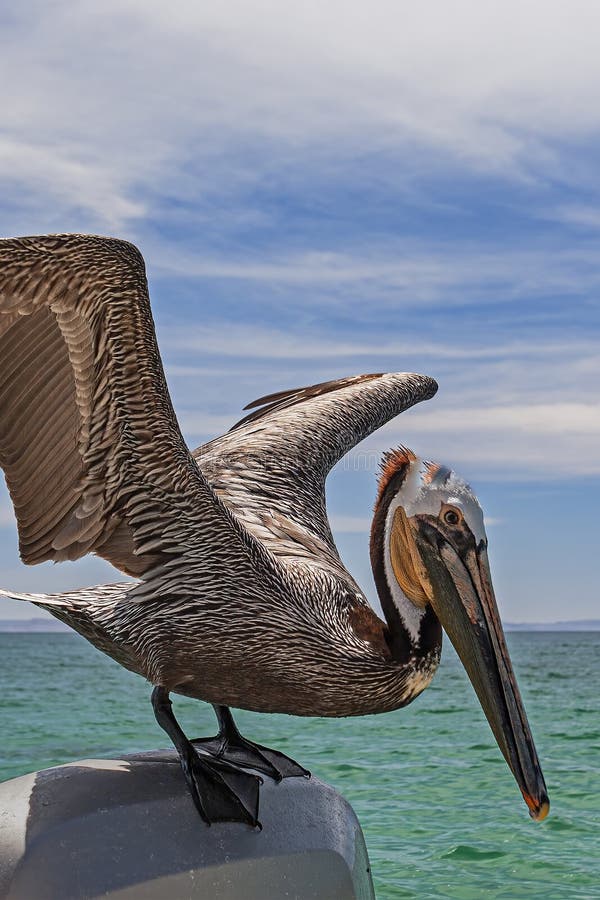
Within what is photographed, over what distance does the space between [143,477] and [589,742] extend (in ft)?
35.9

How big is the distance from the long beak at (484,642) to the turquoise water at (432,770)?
287cm

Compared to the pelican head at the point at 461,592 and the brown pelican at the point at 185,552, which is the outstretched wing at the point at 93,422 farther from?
the pelican head at the point at 461,592

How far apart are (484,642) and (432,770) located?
726 cm

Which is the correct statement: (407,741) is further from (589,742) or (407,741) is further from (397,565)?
(397,565)

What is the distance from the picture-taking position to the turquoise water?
6.75 meters

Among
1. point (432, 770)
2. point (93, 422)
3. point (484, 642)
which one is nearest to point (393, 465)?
point (484, 642)

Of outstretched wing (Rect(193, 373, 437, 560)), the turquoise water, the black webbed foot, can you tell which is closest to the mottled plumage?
the black webbed foot

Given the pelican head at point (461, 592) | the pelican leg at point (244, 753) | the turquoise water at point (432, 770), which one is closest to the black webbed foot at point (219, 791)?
the pelican leg at point (244, 753)

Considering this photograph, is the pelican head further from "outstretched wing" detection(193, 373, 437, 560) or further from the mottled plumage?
"outstretched wing" detection(193, 373, 437, 560)

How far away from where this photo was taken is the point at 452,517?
3.67 meters

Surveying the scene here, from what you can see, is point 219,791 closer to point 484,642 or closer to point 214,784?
point 214,784

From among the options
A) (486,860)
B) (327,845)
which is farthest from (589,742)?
(327,845)

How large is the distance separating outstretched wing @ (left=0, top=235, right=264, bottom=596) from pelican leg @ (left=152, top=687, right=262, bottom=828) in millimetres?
566

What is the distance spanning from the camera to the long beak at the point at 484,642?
140 inches
